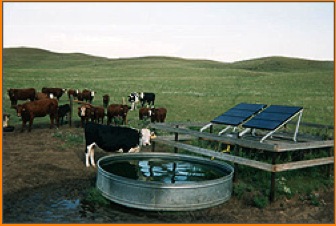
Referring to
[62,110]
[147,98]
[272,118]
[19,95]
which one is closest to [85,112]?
[62,110]

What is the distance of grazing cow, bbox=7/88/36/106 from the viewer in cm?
2922

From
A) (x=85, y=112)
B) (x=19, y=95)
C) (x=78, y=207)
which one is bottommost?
(x=78, y=207)

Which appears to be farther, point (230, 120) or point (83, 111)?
point (83, 111)

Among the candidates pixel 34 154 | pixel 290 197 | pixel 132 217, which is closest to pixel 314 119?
pixel 290 197

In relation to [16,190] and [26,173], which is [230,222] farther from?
[26,173]

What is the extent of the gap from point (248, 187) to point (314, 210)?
68.1 inches

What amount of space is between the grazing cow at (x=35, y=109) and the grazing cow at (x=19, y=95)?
10467 millimetres

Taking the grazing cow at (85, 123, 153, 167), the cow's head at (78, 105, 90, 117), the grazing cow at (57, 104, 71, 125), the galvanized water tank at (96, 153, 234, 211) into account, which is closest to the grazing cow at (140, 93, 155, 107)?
the grazing cow at (57, 104, 71, 125)

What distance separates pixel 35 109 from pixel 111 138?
8.60 m

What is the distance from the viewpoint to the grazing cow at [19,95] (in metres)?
29.2

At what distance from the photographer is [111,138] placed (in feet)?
40.2

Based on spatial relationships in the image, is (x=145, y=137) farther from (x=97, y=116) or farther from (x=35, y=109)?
(x=35, y=109)

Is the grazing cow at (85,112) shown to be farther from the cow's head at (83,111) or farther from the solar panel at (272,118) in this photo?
the solar panel at (272,118)

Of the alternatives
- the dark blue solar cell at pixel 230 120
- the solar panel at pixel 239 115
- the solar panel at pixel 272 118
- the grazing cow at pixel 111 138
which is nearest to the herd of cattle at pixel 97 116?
the grazing cow at pixel 111 138
